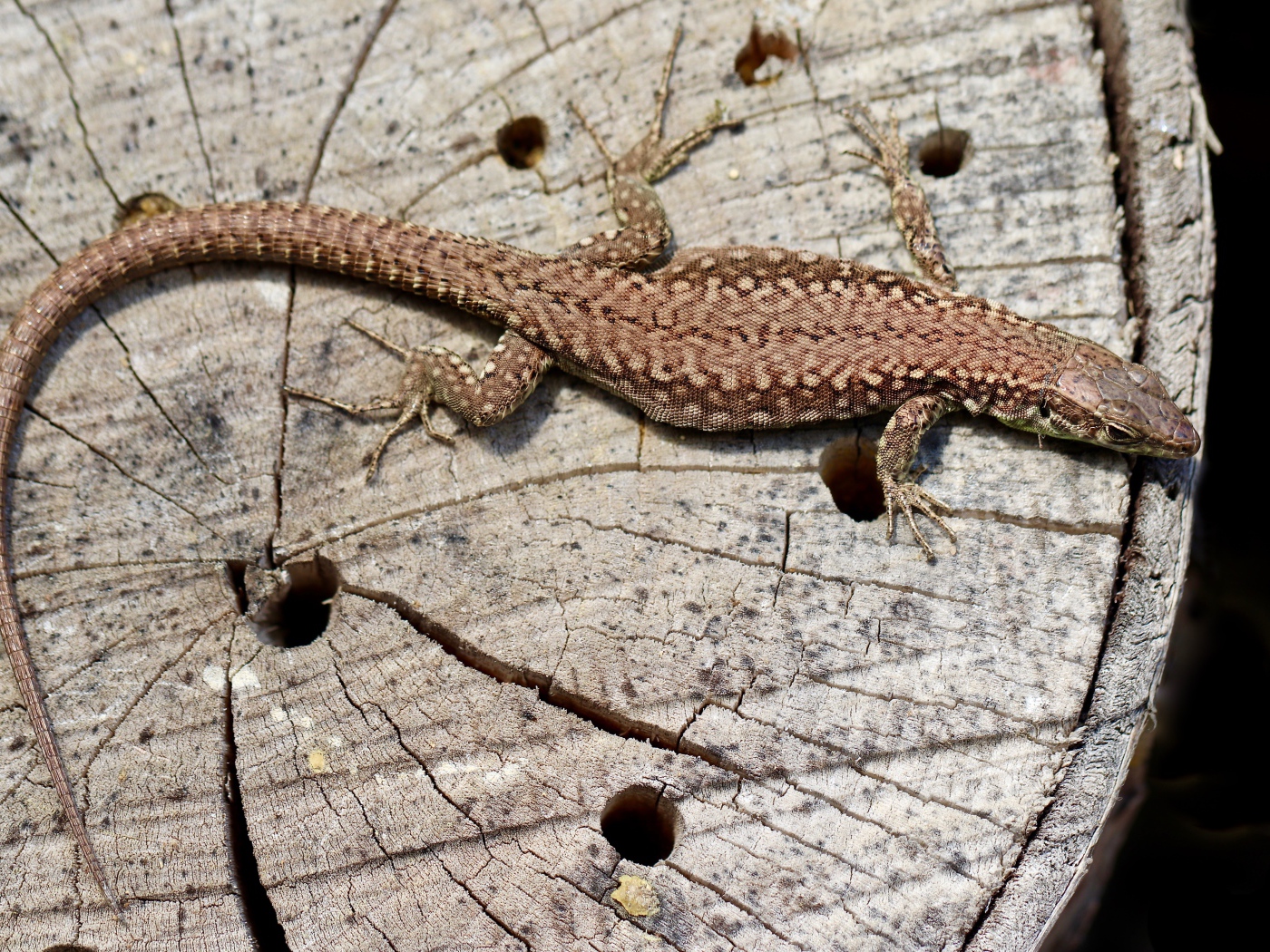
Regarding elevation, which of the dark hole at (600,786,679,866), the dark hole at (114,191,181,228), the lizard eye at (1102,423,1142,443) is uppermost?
the dark hole at (114,191,181,228)

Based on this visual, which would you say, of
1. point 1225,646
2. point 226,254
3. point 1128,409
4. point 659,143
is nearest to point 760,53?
point 659,143

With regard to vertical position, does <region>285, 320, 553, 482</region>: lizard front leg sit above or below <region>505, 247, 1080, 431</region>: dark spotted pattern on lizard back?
below

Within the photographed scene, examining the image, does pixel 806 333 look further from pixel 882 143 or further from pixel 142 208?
pixel 142 208

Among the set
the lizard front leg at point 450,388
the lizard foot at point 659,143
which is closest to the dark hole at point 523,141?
the lizard foot at point 659,143

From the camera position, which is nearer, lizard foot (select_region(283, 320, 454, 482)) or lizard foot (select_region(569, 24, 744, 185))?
lizard foot (select_region(283, 320, 454, 482))

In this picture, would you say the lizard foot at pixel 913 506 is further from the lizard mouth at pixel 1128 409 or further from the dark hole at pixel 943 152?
the dark hole at pixel 943 152

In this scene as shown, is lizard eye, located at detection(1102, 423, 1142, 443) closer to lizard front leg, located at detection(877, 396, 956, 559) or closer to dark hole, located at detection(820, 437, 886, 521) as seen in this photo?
lizard front leg, located at detection(877, 396, 956, 559)

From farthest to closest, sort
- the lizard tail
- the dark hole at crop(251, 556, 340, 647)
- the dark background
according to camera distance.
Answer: the dark background, the lizard tail, the dark hole at crop(251, 556, 340, 647)

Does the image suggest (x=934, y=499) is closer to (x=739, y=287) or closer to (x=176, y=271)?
(x=739, y=287)

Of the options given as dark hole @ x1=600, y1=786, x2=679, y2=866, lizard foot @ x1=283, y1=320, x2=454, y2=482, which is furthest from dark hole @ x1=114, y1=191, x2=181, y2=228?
dark hole @ x1=600, y1=786, x2=679, y2=866
